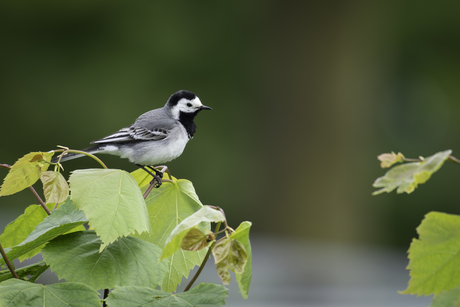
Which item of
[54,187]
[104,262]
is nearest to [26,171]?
[54,187]

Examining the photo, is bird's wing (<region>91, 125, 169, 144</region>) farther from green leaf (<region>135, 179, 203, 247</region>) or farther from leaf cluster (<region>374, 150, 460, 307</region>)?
leaf cluster (<region>374, 150, 460, 307</region>)

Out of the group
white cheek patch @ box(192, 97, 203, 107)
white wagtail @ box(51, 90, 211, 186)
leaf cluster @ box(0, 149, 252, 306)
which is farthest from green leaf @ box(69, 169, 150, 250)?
white cheek patch @ box(192, 97, 203, 107)

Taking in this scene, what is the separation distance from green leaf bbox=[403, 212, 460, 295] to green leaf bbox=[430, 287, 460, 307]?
0.04 feet

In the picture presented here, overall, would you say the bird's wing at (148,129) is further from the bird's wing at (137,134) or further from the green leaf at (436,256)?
the green leaf at (436,256)

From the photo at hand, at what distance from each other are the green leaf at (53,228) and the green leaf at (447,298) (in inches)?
18.4

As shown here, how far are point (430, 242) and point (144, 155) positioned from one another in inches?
60.2

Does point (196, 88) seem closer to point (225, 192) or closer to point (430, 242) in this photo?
point (225, 192)

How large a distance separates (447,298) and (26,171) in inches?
24.0

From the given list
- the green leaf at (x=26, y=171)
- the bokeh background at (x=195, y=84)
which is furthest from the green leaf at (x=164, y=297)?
the bokeh background at (x=195, y=84)

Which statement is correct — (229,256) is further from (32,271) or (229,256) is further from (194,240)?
(32,271)

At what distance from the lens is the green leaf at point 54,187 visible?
2.43ft

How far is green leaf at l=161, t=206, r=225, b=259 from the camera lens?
583mm

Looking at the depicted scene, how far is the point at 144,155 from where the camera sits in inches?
77.2

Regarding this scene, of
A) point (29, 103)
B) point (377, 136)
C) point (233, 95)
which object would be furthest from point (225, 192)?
point (29, 103)
